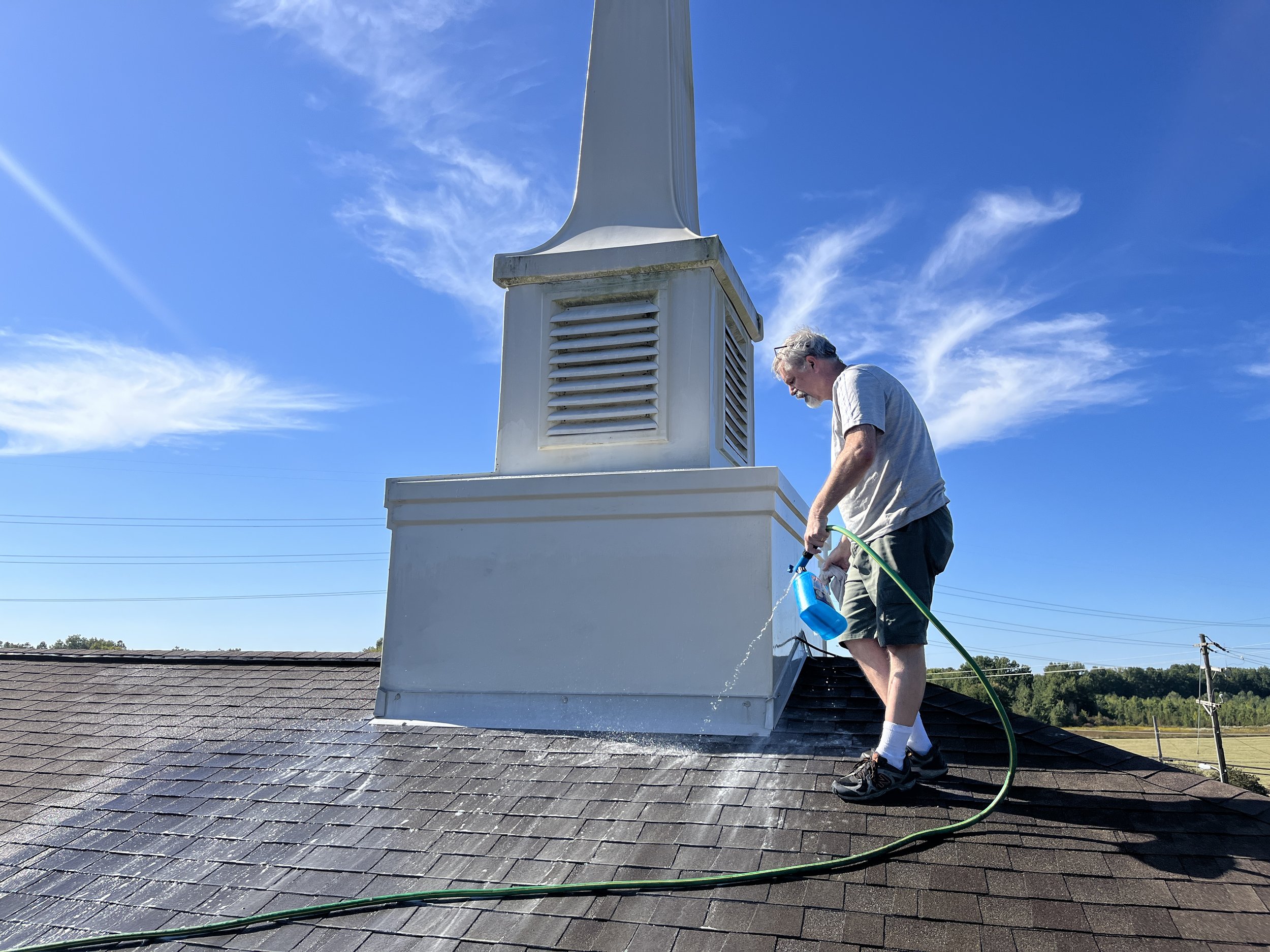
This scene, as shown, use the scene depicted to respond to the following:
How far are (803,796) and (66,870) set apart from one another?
10.7 feet

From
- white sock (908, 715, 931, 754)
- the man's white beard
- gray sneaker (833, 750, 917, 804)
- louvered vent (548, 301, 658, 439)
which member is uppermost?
louvered vent (548, 301, 658, 439)

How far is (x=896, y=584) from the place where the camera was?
3.57m

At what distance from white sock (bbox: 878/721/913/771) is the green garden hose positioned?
1.06 ft

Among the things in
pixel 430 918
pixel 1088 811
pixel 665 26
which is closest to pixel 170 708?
pixel 430 918

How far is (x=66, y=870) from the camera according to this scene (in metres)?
3.74

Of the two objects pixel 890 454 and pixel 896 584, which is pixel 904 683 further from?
pixel 890 454

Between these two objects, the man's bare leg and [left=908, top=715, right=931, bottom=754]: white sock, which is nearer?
the man's bare leg

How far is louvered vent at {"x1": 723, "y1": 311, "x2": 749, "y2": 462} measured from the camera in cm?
566

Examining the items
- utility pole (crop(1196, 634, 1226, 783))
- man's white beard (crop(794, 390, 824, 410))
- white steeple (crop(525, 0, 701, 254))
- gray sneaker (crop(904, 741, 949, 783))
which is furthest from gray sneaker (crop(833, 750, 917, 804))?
utility pole (crop(1196, 634, 1226, 783))

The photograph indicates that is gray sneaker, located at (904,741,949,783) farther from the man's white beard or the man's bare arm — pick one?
the man's white beard

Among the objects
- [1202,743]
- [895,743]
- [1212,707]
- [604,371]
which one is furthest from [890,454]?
Answer: [1202,743]

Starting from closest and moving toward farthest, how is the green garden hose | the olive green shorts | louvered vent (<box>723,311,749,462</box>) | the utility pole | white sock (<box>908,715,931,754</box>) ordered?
the green garden hose
the olive green shorts
white sock (<box>908,715,931,754</box>)
louvered vent (<box>723,311,749,462</box>)
the utility pole

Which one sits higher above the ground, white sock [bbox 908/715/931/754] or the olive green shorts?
the olive green shorts

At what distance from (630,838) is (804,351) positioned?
2.29m
